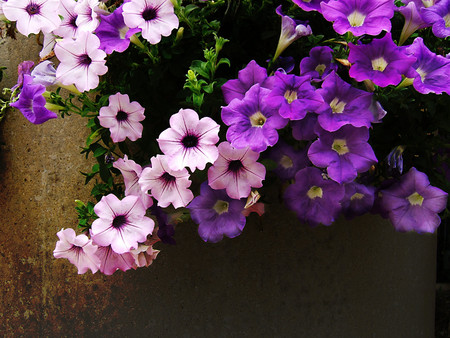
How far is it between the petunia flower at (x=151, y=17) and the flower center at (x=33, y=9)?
30cm

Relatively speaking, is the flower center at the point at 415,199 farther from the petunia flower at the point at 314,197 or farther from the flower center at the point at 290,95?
the flower center at the point at 290,95

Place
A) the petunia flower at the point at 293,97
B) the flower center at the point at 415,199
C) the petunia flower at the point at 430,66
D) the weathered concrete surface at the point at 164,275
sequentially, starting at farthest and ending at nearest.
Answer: the weathered concrete surface at the point at 164,275 → the flower center at the point at 415,199 → the petunia flower at the point at 430,66 → the petunia flower at the point at 293,97

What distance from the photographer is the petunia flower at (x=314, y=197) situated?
4.13ft

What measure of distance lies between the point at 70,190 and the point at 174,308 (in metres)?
0.50

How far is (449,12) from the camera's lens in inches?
52.4

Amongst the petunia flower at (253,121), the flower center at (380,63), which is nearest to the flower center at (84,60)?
the petunia flower at (253,121)

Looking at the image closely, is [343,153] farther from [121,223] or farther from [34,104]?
[34,104]

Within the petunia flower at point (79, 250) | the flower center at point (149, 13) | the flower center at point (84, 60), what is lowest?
the petunia flower at point (79, 250)

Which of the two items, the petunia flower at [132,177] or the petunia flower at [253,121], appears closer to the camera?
the petunia flower at [253,121]

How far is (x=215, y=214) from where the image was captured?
1312 millimetres

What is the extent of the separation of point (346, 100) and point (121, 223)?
0.63m

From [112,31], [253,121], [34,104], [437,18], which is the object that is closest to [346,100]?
[253,121]

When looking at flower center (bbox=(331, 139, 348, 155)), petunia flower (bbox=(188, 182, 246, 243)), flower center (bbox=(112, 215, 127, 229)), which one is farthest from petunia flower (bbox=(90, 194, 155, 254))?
flower center (bbox=(331, 139, 348, 155))

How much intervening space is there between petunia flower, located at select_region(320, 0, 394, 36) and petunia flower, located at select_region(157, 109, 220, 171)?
1.24 feet
